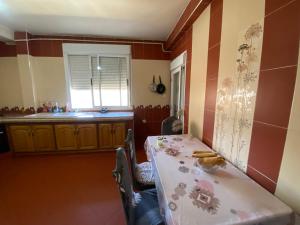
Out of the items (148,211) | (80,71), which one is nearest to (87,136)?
(80,71)

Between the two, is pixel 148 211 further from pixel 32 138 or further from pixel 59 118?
pixel 32 138

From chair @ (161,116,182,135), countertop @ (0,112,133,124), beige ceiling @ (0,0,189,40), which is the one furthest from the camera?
countertop @ (0,112,133,124)

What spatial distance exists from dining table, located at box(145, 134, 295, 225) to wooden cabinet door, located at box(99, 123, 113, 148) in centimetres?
197

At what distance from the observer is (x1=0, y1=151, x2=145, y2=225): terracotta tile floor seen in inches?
62.9

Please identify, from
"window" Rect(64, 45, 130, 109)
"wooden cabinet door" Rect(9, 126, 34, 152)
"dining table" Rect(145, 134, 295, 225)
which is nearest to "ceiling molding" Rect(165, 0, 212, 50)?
"window" Rect(64, 45, 130, 109)

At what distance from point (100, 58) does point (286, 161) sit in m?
3.44

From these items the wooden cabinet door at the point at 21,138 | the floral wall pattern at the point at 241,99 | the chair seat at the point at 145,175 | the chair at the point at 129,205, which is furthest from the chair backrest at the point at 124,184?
the wooden cabinet door at the point at 21,138

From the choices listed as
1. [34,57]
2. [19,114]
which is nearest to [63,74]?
[34,57]

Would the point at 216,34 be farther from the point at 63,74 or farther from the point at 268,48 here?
the point at 63,74

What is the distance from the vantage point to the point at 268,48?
0.98m

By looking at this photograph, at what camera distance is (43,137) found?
2.97 meters

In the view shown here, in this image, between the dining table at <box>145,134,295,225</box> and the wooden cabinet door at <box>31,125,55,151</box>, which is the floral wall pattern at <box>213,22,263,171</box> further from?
the wooden cabinet door at <box>31,125,55,151</box>

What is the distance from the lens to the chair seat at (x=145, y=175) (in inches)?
60.4

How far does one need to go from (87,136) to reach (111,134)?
18.4 inches
